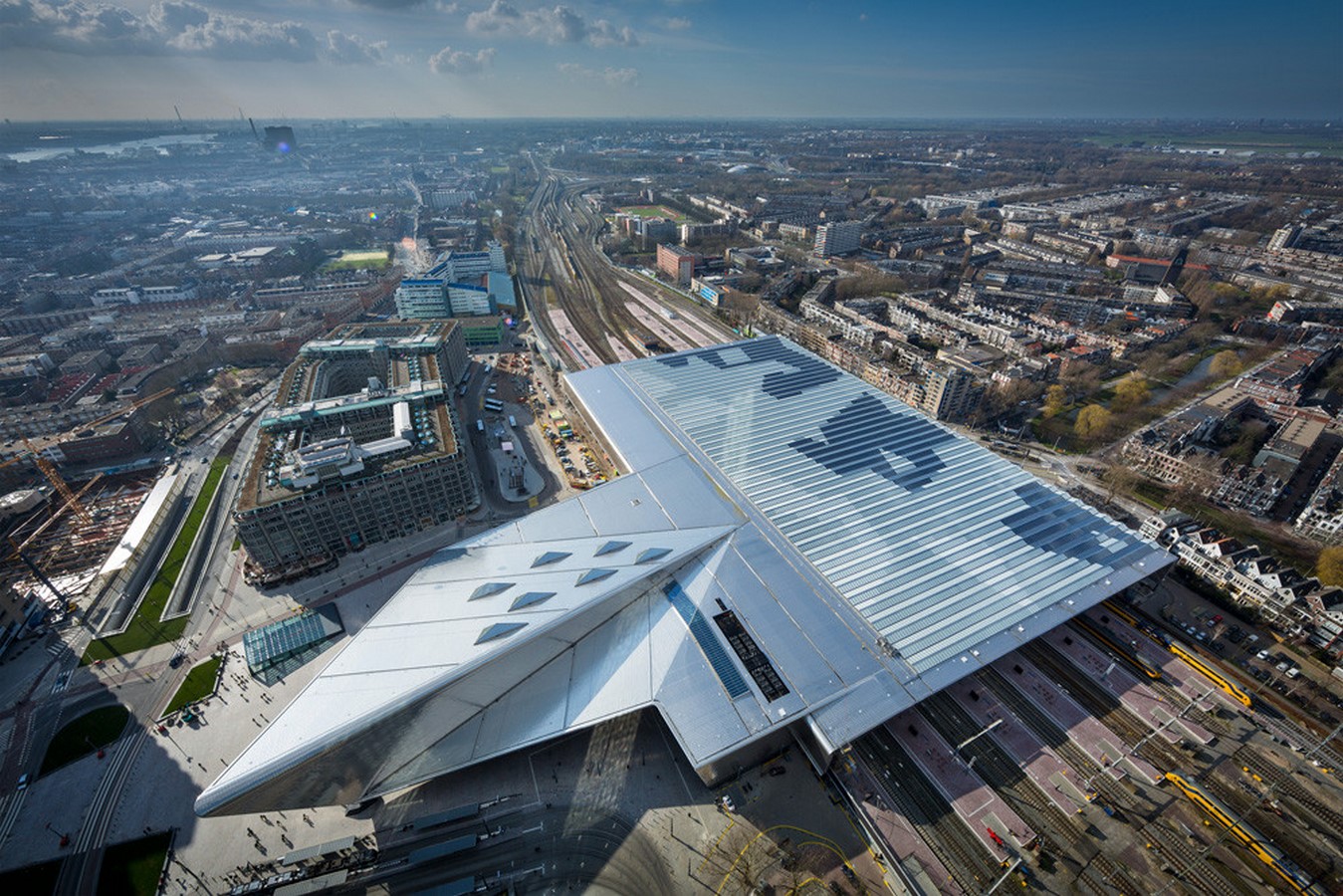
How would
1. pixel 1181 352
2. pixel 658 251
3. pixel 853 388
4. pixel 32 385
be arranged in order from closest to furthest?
pixel 853 388
pixel 32 385
pixel 1181 352
pixel 658 251

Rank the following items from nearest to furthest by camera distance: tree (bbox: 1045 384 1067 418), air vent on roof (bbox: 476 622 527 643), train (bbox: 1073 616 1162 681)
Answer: air vent on roof (bbox: 476 622 527 643) < train (bbox: 1073 616 1162 681) < tree (bbox: 1045 384 1067 418)

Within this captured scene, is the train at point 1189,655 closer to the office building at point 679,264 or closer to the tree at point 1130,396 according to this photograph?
the tree at point 1130,396

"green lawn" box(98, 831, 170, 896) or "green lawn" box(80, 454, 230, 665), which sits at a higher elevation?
"green lawn" box(80, 454, 230, 665)

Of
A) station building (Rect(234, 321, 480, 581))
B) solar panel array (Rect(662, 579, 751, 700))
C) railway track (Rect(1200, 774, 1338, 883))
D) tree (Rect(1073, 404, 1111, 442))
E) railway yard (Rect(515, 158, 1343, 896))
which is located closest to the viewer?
railway yard (Rect(515, 158, 1343, 896))

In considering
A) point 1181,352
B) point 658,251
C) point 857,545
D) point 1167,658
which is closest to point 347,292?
point 658,251

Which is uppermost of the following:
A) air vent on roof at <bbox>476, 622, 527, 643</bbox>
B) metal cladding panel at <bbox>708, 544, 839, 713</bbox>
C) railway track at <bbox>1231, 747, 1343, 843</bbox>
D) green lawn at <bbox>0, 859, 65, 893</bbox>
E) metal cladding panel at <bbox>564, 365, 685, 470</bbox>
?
metal cladding panel at <bbox>564, 365, 685, 470</bbox>

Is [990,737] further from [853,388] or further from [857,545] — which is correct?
[853,388]

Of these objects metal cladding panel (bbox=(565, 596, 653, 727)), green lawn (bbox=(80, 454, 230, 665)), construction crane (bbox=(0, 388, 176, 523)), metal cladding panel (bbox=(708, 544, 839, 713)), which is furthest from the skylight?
construction crane (bbox=(0, 388, 176, 523))

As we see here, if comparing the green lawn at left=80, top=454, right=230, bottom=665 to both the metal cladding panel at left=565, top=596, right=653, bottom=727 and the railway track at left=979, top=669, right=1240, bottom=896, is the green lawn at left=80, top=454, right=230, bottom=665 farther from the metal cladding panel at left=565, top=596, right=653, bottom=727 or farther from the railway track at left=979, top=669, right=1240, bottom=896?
the railway track at left=979, top=669, right=1240, bottom=896
